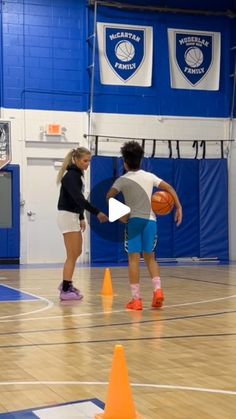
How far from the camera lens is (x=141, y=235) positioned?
663 centimetres

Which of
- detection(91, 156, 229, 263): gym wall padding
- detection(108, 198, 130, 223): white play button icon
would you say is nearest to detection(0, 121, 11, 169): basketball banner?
detection(91, 156, 229, 263): gym wall padding

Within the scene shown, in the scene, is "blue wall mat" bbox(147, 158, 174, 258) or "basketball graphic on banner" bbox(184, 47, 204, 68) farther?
"basketball graphic on banner" bbox(184, 47, 204, 68)

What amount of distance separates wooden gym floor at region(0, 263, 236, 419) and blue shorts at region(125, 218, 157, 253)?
641mm

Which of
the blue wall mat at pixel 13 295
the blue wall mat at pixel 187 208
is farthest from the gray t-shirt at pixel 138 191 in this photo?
the blue wall mat at pixel 187 208

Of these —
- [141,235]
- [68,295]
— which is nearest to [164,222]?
[68,295]

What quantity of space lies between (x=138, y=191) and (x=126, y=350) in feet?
7.60

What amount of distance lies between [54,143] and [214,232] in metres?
4.53

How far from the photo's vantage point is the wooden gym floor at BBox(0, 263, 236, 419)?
11.0 ft

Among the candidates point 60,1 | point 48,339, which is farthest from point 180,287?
point 60,1

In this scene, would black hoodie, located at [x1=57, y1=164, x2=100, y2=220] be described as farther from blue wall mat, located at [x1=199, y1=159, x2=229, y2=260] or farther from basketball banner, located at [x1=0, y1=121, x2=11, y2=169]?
blue wall mat, located at [x1=199, y1=159, x2=229, y2=260]

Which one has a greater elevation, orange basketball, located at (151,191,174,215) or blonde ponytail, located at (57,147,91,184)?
blonde ponytail, located at (57,147,91,184)

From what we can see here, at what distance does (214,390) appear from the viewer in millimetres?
3518

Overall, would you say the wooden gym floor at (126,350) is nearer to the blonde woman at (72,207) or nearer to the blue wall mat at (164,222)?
the blonde woman at (72,207)

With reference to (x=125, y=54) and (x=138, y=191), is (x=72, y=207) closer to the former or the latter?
(x=138, y=191)
